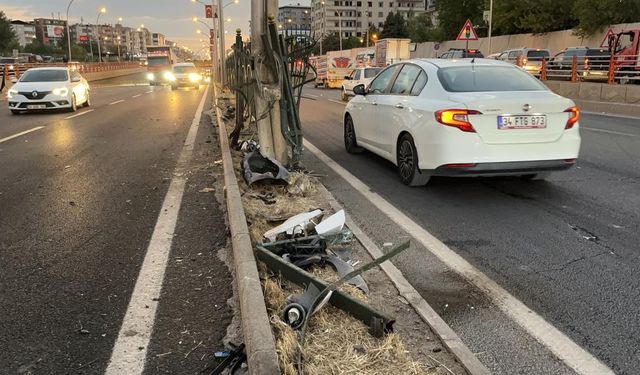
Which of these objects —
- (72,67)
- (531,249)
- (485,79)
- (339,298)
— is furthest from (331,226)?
(72,67)

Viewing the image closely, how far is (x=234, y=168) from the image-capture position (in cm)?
789

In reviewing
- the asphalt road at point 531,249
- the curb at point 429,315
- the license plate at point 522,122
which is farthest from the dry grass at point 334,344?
→ the license plate at point 522,122

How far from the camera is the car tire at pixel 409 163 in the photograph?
23.0 ft

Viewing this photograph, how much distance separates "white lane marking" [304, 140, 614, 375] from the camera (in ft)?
10.3

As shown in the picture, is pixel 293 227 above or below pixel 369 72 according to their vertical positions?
below

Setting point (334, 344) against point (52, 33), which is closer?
point (334, 344)

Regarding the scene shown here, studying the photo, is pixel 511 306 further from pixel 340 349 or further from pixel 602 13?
pixel 602 13

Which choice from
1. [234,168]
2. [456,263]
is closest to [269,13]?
[234,168]

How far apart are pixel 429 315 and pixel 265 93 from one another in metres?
4.41

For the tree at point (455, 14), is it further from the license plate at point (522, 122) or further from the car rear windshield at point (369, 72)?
the license plate at point (522, 122)

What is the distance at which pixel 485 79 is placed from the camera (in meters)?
Result: 6.96

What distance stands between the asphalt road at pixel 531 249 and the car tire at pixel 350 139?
65cm

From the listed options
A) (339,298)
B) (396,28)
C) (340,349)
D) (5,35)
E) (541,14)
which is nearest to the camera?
(340,349)

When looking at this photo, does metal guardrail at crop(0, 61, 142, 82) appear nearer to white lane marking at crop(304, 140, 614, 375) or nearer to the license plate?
the license plate
